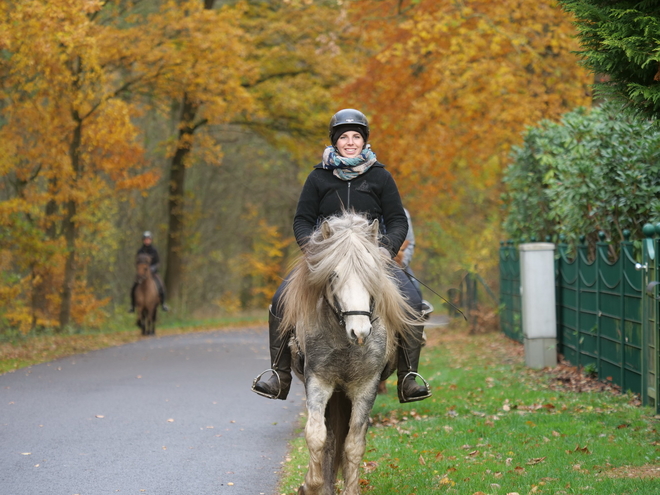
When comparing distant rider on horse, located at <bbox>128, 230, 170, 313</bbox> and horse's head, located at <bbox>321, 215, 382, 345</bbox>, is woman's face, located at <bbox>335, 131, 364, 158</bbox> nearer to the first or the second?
horse's head, located at <bbox>321, 215, 382, 345</bbox>

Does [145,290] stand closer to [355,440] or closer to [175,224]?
[175,224]

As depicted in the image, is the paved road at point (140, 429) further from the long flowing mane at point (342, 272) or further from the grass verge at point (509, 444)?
the long flowing mane at point (342, 272)

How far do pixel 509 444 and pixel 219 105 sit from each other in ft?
55.4

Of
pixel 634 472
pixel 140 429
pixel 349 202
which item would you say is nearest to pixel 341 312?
pixel 349 202

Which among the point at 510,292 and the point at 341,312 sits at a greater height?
the point at 341,312

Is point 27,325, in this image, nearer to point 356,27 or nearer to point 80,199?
point 80,199

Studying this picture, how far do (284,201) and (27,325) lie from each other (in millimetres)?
16011

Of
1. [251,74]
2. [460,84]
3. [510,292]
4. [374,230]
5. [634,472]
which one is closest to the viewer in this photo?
[374,230]

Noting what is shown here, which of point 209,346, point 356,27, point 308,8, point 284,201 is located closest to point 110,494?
point 209,346

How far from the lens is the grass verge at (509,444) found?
6.29m

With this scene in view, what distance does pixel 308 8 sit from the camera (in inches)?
1040

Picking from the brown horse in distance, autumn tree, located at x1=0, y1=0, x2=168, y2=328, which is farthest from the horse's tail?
the brown horse in distance

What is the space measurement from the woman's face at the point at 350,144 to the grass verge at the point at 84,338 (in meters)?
9.38

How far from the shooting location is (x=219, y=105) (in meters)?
22.9
